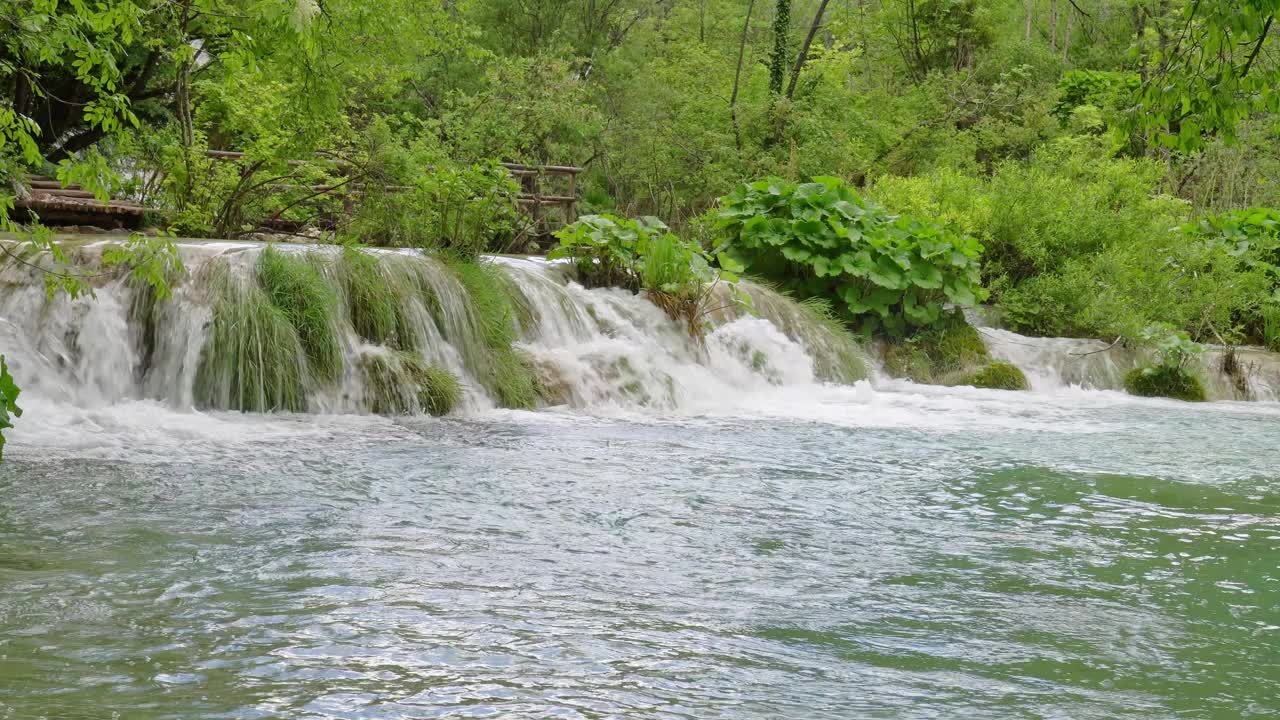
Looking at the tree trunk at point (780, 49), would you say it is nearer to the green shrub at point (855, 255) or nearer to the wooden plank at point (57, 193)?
the green shrub at point (855, 255)

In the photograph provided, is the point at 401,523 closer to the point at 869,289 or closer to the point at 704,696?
the point at 704,696

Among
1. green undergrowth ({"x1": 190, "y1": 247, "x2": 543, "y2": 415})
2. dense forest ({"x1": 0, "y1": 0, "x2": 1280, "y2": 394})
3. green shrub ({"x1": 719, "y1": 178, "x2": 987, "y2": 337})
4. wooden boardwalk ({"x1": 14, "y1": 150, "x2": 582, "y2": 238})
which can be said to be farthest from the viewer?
green shrub ({"x1": 719, "y1": 178, "x2": 987, "y2": 337})

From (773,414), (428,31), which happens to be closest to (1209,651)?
(773,414)

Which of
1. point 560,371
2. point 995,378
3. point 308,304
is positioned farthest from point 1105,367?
point 308,304

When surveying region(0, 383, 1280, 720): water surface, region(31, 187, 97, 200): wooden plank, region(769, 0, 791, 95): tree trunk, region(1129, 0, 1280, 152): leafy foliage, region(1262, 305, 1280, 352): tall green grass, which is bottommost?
region(0, 383, 1280, 720): water surface

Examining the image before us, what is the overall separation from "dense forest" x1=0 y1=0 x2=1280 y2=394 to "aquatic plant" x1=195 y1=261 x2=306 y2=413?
4.65ft

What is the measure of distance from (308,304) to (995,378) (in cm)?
724

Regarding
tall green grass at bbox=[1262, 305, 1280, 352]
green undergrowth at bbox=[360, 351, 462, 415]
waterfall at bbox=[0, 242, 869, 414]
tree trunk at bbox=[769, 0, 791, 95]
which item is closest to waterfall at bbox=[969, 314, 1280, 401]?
tall green grass at bbox=[1262, 305, 1280, 352]

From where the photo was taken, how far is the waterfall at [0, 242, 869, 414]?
27.1 ft

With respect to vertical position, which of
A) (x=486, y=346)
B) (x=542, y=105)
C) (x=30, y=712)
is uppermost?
(x=542, y=105)

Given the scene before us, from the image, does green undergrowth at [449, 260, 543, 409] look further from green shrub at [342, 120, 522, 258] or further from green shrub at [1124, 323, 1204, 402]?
green shrub at [1124, 323, 1204, 402]

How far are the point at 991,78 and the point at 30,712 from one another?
26070 millimetres

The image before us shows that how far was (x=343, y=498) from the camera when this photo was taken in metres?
5.67

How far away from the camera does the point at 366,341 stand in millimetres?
9227
